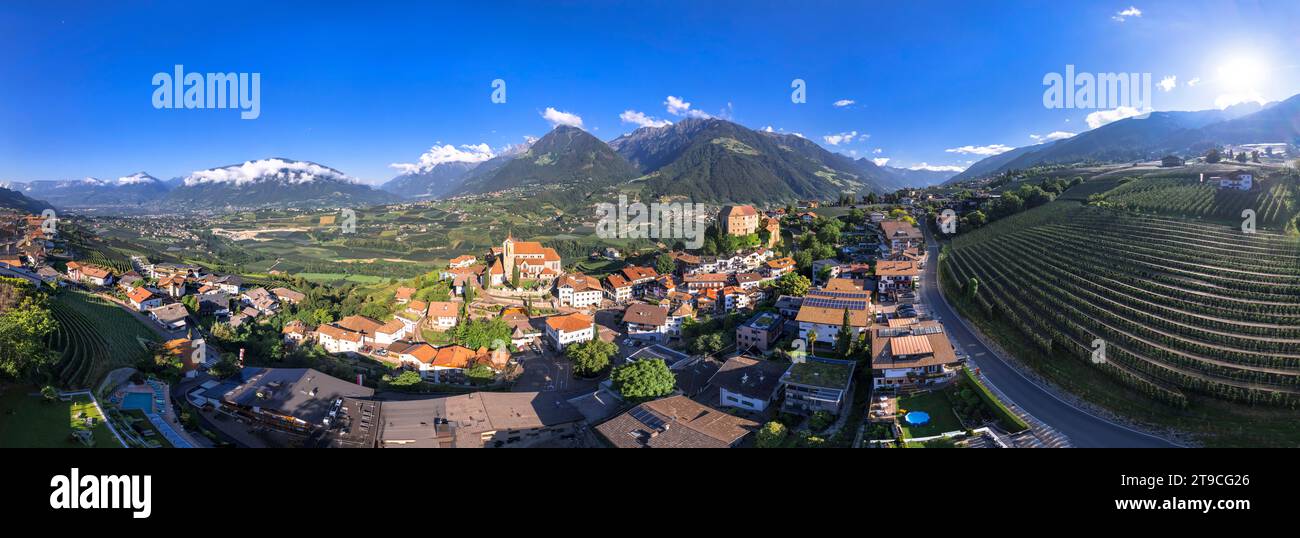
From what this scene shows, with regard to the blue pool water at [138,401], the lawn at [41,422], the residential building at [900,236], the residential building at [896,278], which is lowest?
the blue pool water at [138,401]

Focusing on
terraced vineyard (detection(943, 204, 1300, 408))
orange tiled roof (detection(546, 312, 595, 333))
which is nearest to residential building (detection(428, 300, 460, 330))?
orange tiled roof (detection(546, 312, 595, 333))

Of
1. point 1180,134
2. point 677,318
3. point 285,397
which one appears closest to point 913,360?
point 677,318

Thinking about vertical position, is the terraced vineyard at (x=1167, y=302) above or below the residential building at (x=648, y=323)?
above

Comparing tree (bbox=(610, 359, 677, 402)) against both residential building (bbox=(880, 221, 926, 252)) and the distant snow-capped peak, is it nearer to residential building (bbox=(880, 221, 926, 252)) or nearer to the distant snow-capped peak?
residential building (bbox=(880, 221, 926, 252))

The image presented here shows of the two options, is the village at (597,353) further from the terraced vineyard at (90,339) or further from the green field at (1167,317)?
the green field at (1167,317)

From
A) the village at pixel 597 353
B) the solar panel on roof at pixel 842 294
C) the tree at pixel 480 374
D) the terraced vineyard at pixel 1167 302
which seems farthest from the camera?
the tree at pixel 480 374

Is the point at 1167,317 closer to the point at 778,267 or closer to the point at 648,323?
the point at 648,323

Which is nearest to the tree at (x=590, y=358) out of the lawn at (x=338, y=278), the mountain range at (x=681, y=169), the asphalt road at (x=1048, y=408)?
the asphalt road at (x=1048, y=408)
